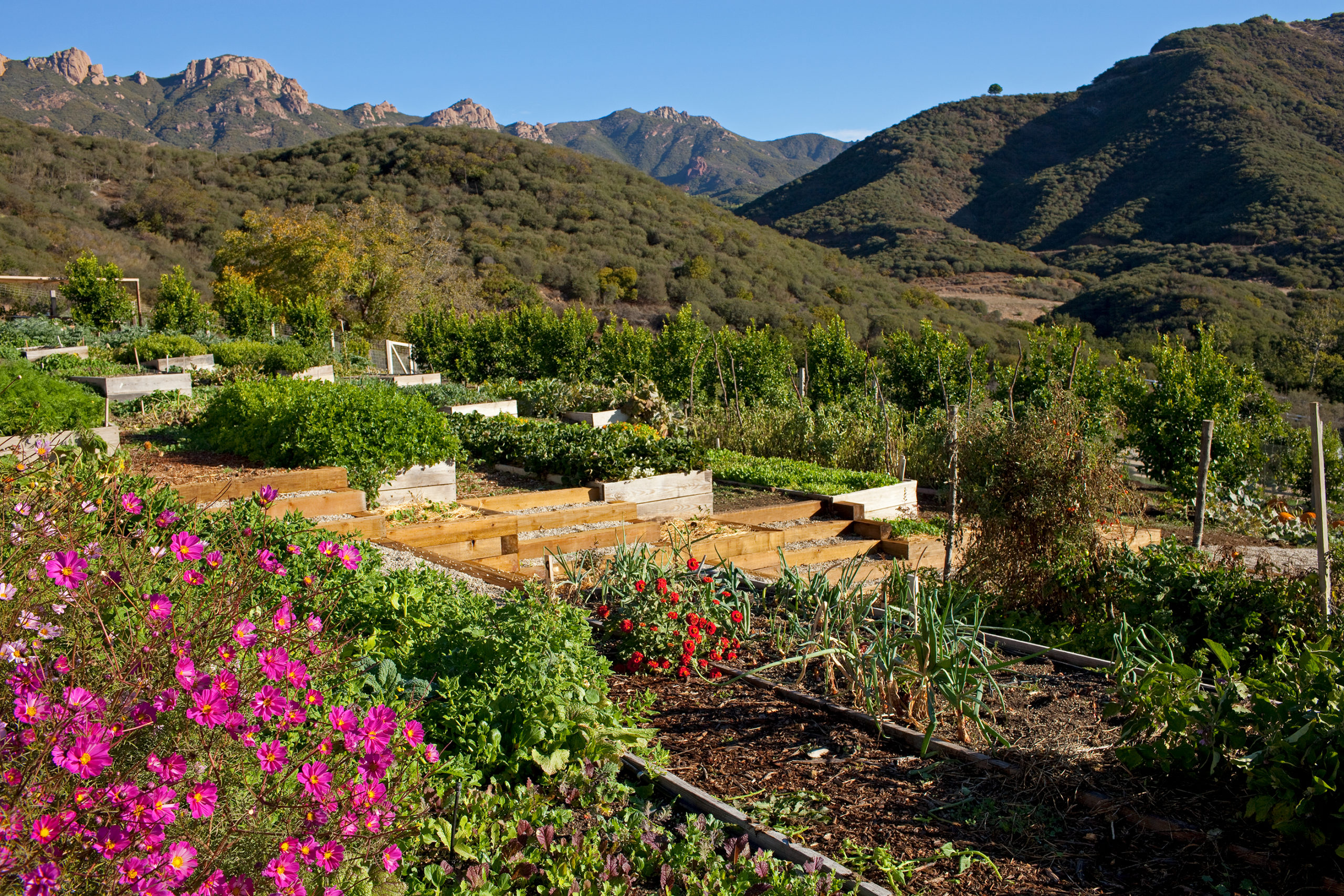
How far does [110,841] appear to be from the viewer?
1443mm

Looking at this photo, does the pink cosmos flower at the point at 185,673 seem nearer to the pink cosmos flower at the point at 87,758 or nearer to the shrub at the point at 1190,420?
the pink cosmos flower at the point at 87,758

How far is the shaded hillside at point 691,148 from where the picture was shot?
128625 millimetres

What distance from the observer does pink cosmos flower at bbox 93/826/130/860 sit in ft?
4.71

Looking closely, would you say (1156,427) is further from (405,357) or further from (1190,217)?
(1190,217)

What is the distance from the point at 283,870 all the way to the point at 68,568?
834 mm

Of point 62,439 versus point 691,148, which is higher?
point 691,148

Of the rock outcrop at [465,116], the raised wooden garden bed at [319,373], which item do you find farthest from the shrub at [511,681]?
the rock outcrop at [465,116]

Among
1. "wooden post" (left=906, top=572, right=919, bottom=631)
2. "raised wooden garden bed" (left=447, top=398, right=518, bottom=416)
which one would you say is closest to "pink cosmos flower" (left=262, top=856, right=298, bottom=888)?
"wooden post" (left=906, top=572, right=919, bottom=631)

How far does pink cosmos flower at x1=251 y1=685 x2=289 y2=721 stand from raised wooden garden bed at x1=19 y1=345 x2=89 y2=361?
16.6 meters

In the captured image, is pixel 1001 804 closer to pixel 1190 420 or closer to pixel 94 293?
pixel 1190 420

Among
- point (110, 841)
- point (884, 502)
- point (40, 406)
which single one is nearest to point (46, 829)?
point (110, 841)

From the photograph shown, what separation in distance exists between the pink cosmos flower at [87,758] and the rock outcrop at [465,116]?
140465mm

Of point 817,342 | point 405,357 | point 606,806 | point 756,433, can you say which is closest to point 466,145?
point 405,357

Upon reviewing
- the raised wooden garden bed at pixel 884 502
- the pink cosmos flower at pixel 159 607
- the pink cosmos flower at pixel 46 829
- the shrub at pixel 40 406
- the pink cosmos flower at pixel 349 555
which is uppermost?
the shrub at pixel 40 406
